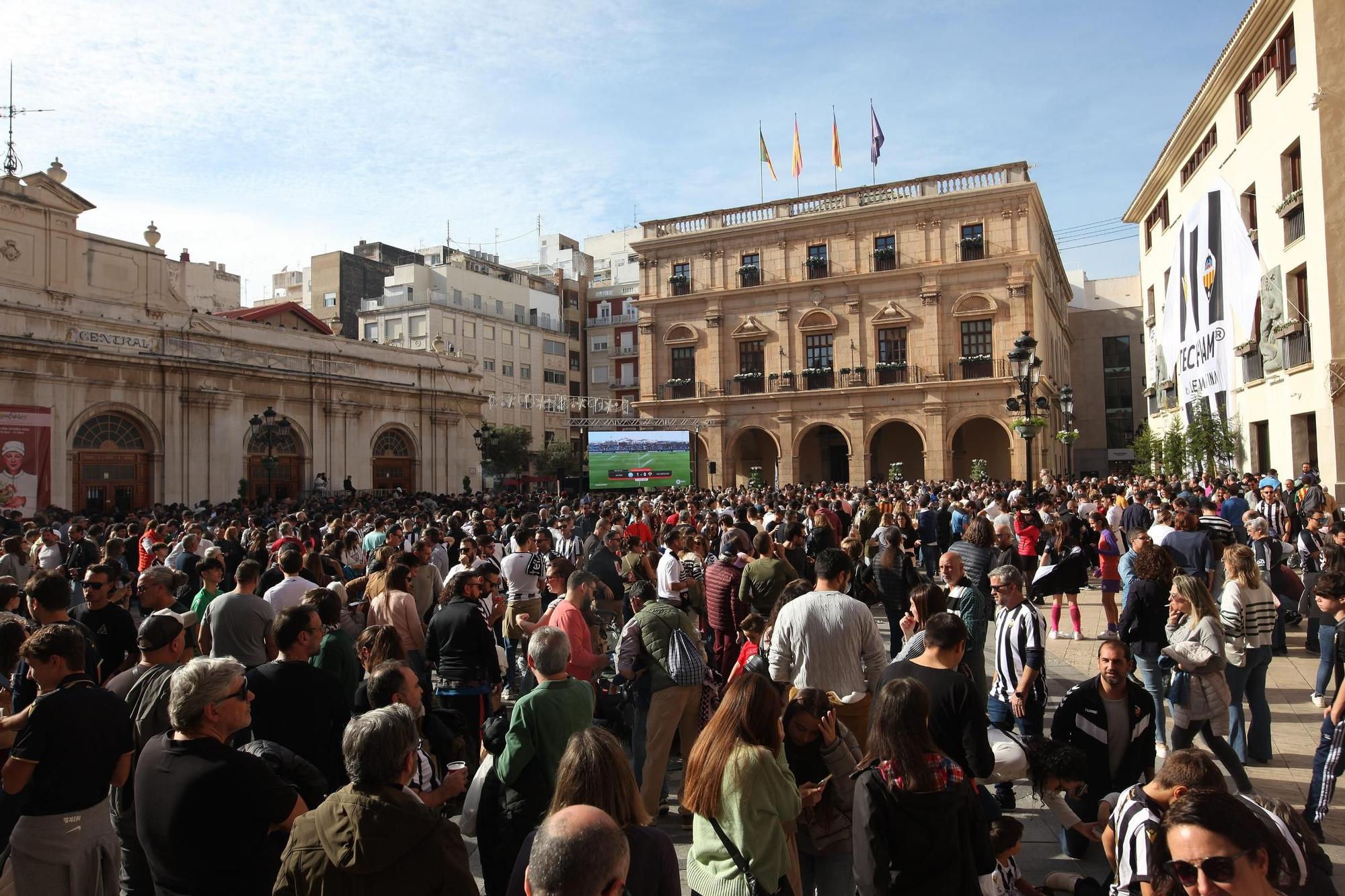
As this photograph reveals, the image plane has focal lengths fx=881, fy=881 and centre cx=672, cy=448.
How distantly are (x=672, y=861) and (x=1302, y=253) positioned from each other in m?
19.2

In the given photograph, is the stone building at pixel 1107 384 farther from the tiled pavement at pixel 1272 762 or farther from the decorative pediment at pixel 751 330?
the tiled pavement at pixel 1272 762

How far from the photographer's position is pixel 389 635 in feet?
15.4

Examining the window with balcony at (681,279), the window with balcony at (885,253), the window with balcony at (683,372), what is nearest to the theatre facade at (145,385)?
the window with balcony at (683,372)

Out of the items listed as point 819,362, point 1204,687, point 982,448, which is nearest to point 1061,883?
point 1204,687

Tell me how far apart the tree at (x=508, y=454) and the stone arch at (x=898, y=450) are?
730 inches

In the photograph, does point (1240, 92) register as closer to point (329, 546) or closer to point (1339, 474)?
point (1339, 474)

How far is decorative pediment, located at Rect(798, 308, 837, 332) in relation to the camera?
36812 mm

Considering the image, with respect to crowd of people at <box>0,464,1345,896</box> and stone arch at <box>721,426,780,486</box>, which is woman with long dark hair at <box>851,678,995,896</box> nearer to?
crowd of people at <box>0,464,1345,896</box>

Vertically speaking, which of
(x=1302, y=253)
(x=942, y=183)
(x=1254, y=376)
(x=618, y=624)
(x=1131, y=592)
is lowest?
(x=618, y=624)

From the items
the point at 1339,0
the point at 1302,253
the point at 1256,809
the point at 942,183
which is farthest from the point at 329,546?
the point at 942,183

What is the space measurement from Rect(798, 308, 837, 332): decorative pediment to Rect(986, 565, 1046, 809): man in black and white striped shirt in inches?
1248

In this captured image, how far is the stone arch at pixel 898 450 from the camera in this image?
125 ft

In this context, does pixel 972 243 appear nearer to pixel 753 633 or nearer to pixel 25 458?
pixel 753 633

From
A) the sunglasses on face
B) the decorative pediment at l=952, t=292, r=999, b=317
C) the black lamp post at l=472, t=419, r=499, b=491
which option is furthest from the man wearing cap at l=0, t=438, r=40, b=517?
the decorative pediment at l=952, t=292, r=999, b=317
